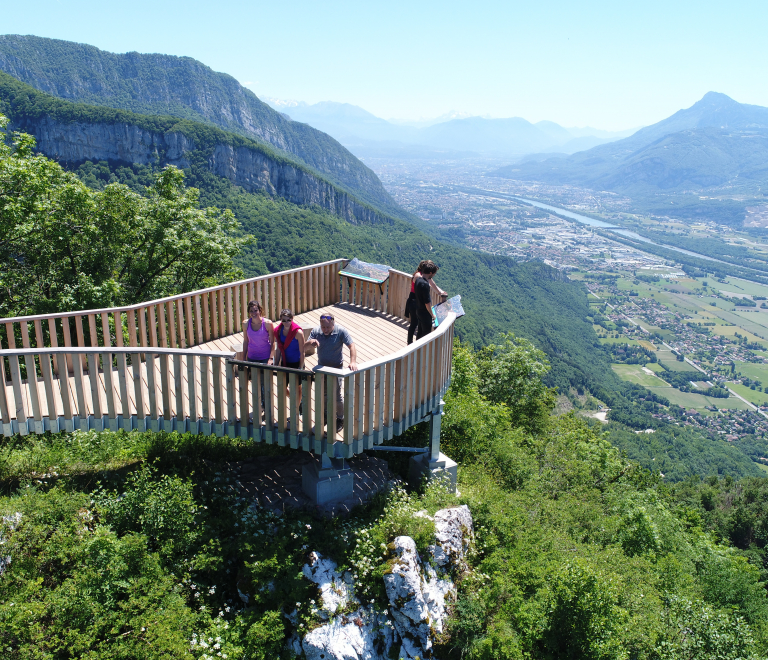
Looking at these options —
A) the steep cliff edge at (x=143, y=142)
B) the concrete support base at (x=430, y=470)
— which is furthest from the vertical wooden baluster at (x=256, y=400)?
the steep cliff edge at (x=143, y=142)

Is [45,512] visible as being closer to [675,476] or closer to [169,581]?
[169,581]

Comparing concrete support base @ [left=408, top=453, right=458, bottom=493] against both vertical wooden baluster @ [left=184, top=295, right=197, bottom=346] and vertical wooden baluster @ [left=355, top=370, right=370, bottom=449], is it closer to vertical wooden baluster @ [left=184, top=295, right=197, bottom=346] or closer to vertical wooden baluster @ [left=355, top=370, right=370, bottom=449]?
vertical wooden baluster @ [left=355, top=370, right=370, bottom=449]

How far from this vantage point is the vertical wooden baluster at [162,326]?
8.03 meters

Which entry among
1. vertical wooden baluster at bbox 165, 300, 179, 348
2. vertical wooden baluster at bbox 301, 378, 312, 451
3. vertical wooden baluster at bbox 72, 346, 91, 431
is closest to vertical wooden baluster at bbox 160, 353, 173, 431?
vertical wooden baluster at bbox 72, 346, 91, 431

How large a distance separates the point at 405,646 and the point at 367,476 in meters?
2.39

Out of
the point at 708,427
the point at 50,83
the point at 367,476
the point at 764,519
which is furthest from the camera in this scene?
the point at 50,83

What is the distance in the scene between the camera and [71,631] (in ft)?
16.2

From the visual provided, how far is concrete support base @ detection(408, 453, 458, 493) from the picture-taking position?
8008 millimetres

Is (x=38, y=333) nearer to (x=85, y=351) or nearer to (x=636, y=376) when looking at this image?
(x=85, y=351)

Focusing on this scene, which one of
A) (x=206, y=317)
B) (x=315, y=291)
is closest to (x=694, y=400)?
(x=315, y=291)

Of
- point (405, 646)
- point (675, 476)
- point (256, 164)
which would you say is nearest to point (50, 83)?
point (256, 164)

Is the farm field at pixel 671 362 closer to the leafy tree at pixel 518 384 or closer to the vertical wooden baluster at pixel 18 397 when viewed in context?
the leafy tree at pixel 518 384

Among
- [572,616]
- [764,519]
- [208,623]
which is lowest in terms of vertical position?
[764,519]

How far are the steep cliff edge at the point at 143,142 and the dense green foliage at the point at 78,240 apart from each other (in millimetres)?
96768
